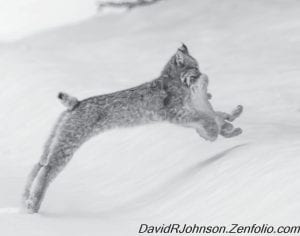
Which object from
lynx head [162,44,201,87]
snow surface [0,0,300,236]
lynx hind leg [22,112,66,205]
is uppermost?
lynx head [162,44,201,87]

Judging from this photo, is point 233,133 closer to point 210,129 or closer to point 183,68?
point 210,129

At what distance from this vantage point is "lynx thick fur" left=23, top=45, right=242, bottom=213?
720 centimetres

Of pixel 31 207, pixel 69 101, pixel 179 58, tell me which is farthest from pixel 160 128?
pixel 31 207

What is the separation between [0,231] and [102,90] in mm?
5645

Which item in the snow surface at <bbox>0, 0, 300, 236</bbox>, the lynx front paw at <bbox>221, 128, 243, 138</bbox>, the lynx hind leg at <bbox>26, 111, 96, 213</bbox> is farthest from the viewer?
the lynx front paw at <bbox>221, 128, 243, 138</bbox>

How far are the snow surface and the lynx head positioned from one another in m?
0.69

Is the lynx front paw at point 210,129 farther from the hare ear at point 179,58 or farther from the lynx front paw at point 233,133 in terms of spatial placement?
the hare ear at point 179,58

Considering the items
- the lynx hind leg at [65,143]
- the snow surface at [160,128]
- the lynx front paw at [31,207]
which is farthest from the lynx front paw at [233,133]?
the lynx front paw at [31,207]

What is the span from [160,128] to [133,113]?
6.72 feet

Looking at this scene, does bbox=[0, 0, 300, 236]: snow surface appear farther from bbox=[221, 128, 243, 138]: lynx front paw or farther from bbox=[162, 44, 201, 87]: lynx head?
bbox=[162, 44, 201, 87]: lynx head

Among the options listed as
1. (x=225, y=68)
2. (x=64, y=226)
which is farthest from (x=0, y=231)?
(x=225, y=68)

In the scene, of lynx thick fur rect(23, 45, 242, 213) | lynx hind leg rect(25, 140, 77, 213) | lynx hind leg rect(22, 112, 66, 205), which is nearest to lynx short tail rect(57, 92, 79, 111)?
lynx thick fur rect(23, 45, 242, 213)

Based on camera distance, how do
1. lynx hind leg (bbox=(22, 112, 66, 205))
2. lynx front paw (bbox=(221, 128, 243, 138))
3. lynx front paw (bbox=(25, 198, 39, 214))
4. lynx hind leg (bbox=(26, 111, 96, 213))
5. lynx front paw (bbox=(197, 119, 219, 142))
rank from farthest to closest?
lynx front paw (bbox=(221, 128, 243, 138)) < lynx front paw (bbox=(197, 119, 219, 142)) < lynx hind leg (bbox=(22, 112, 66, 205)) < lynx hind leg (bbox=(26, 111, 96, 213)) < lynx front paw (bbox=(25, 198, 39, 214))

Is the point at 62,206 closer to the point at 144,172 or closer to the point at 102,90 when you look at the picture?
the point at 144,172
